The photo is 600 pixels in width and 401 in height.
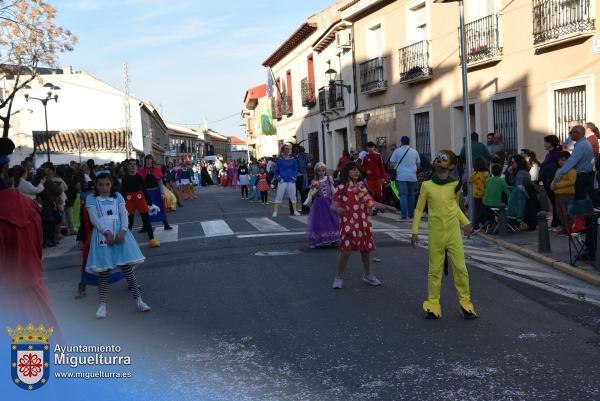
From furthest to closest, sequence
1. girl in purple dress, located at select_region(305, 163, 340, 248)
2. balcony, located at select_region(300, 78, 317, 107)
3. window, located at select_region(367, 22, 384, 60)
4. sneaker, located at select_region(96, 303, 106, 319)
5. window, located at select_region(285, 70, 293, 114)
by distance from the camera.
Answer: window, located at select_region(285, 70, 293, 114) < balcony, located at select_region(300, 78, 317, 107) < window, located at select_region(367, 22, 384, 60) < girl in purple dress, located at select_region(305, 163, 340, 248) < sneaker, located at select_region(96, 303, 106, 319)

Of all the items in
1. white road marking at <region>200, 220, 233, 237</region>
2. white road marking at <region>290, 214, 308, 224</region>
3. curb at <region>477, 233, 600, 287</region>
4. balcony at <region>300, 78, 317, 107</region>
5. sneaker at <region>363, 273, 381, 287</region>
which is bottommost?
curb at <region>477, 233, 600, 287</region>

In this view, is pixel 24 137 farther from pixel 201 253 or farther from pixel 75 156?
pixel 201 253

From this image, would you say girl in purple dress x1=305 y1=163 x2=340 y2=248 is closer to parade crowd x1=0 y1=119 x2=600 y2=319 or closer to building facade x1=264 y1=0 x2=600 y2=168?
parade crowd x1=0 y1=119 x2=600 y2=319

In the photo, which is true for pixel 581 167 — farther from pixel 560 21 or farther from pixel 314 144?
pixel 314 144

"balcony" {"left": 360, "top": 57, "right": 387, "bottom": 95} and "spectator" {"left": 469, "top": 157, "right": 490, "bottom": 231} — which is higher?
"balcony" {"left": 360, "top": 57, "right": 387, "bottom": 95}

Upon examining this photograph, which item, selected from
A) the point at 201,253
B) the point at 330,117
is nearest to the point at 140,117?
the point at 330,117

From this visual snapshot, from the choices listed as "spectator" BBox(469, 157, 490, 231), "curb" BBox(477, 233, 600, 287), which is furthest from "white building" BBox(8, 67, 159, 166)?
"curb" BBox(477, 233, 600, 287)

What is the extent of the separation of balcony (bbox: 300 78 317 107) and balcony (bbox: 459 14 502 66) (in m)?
16.0

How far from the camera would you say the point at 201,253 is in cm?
1112

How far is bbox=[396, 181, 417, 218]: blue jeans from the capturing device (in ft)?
49.2

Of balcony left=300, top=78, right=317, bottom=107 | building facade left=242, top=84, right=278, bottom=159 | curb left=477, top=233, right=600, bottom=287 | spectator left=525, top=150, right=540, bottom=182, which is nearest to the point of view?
curb left=477, top=233, right=600, bottom=287

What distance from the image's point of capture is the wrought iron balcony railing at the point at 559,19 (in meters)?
13.1

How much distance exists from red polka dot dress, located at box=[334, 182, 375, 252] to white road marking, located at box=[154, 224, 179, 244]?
588cm

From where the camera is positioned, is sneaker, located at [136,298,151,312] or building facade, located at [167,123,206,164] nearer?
sneaker, located at [136,298,151,312]
